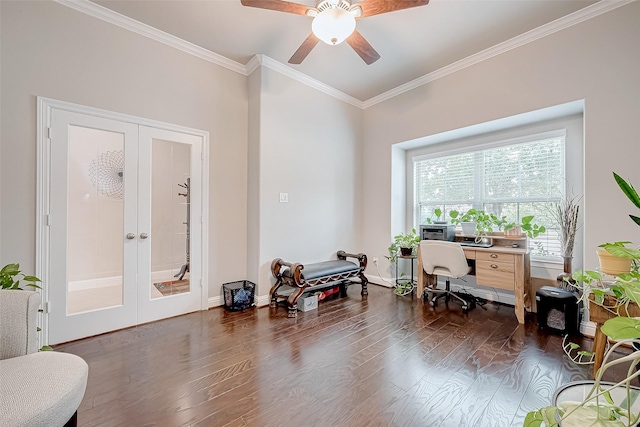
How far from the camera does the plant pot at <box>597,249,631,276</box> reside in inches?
72.2

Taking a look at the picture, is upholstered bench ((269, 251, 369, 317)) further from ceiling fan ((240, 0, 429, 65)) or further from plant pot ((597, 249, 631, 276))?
plant pot ((597, 249, 631, 276))

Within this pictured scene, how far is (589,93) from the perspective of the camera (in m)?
2.50

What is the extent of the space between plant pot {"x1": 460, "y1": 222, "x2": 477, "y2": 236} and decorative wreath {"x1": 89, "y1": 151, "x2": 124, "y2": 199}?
4010 millimetres

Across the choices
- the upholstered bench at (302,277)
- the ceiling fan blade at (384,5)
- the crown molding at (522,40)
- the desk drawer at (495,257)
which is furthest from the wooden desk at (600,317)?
the crown molding at (522,40)

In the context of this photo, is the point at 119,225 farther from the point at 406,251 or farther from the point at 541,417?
the point at 406,251

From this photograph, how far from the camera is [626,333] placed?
0.50 metres

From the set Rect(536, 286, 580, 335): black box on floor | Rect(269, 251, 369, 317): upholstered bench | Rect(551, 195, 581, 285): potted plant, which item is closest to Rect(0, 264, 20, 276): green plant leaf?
Rect(269, 251, 369, 317): upholstered bench

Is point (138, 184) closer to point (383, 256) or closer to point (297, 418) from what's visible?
point (297, 418)

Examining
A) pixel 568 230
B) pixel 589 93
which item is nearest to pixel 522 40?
pixel 589 93

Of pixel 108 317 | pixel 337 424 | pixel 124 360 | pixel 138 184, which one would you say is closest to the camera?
pixel 337 424

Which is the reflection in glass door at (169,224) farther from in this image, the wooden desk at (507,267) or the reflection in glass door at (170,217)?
the wooden desk at (507,267)

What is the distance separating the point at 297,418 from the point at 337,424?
0.22 meters

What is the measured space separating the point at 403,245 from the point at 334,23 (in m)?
2.96

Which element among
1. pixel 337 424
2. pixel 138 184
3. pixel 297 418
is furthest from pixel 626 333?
pixel 138 184
